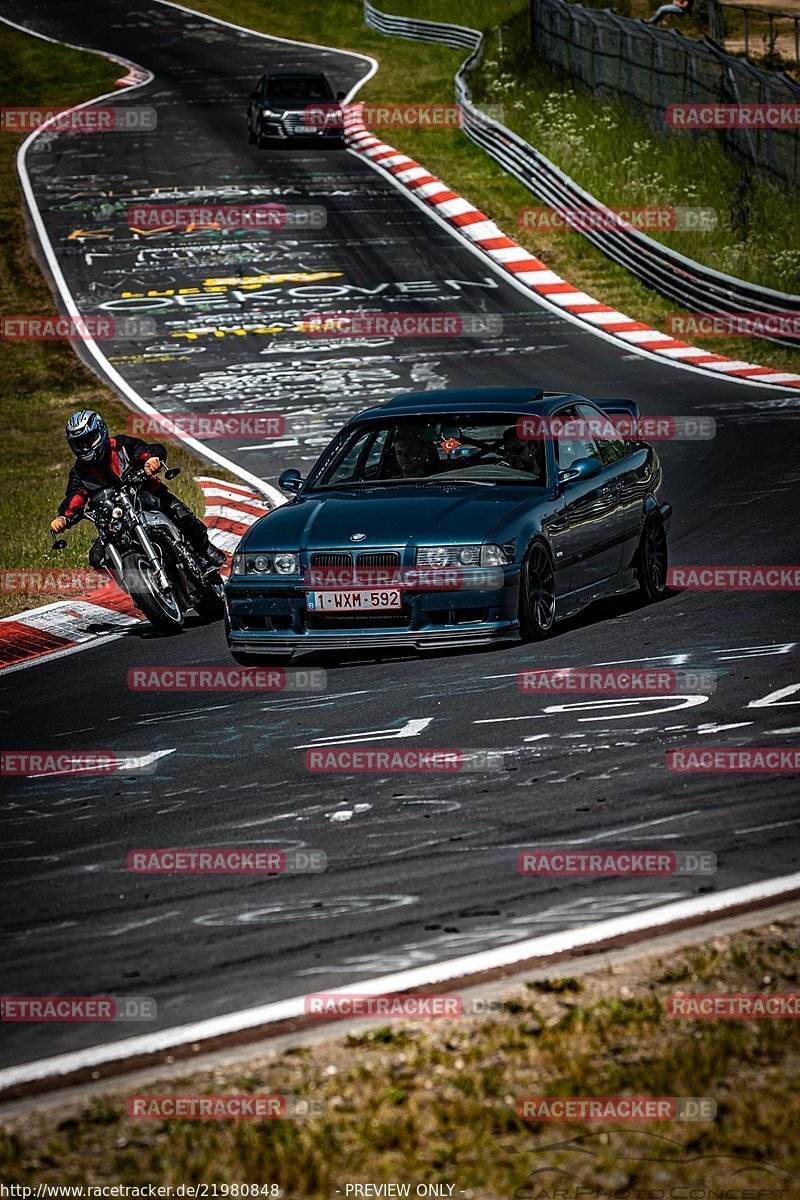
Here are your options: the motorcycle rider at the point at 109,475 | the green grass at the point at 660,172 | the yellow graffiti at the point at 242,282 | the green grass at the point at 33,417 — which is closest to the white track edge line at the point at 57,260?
the green grass at the point at 33,417

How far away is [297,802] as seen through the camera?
7.68m

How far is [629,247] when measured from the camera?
27609 millimetres

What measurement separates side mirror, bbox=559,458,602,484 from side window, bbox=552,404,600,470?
0.08 metres

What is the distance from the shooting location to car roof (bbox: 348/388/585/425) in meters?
11.3

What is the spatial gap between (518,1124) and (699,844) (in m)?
2.29

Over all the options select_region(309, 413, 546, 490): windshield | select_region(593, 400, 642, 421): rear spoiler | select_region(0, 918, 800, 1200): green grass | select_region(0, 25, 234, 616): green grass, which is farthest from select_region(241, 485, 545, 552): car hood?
select_region(0, 918, 800, 1200): green grass

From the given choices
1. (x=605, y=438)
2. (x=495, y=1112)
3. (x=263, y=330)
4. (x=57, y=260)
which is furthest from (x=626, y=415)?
(x=57, y=260)

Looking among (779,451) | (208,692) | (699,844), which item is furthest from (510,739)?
(779,451)

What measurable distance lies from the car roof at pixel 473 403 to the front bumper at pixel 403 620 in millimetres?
1668

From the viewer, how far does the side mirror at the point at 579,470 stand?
1080 cm

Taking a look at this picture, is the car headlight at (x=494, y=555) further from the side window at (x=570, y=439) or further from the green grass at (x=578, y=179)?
the green grass at (x=578, y=179)

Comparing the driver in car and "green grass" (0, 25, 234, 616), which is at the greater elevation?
the driver in car

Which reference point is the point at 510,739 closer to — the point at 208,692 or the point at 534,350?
the point at 208,692

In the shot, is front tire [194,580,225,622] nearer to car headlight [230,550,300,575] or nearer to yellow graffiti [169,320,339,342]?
car headlight [230,550,300,575]
